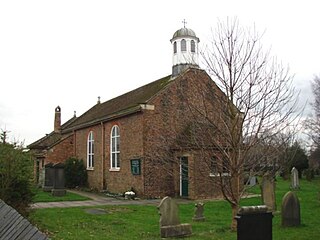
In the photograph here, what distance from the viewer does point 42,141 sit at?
3853 cm

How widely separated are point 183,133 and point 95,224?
4751 mm

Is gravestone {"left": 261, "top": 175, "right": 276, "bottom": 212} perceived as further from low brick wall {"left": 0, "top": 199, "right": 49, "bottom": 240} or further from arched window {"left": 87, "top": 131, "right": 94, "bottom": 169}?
arched window {"left": 87, "top": 131, "right": 94, "bottom": 169}

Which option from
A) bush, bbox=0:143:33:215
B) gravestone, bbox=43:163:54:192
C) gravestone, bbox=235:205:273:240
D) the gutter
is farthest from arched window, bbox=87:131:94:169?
gravestone, bbox=235:205:273:240

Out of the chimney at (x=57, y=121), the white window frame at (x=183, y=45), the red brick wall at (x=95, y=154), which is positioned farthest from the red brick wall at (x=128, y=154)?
the chimney at (x=57, y=121)

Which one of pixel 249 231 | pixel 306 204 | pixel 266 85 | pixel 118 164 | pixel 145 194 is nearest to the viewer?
pixel 249 231

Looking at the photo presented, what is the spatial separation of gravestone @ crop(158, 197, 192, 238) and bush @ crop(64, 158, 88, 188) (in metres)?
21.0

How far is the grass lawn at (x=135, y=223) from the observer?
1065 cm

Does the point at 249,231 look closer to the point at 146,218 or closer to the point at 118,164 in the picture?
the point at 146,218

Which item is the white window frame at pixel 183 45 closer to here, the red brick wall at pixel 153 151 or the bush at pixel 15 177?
the red brick wall at pixel 153 151

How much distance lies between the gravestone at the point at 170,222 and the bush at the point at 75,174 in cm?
2095

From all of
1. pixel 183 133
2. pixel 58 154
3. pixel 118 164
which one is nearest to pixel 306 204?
pixel 183 133

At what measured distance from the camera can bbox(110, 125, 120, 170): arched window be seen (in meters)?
25.4

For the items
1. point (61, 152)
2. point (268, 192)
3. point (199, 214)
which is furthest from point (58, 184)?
point (268, 192)

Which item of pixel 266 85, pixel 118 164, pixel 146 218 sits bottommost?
pixel 146 218
